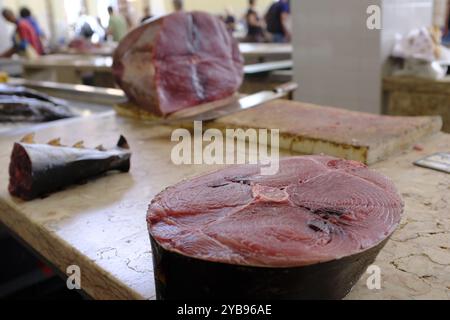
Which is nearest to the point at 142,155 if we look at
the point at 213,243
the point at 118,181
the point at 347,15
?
the point at 118,181

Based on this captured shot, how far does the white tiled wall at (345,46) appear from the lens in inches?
122

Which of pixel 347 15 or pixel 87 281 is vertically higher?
pixel 347 15

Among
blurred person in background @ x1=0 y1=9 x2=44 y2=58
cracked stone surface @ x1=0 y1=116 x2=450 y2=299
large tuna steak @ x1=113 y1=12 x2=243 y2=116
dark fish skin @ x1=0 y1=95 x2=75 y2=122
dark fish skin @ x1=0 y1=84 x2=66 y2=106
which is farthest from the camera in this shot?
blurred person in background @ x1=0 y1=9 x2=44 y2=58

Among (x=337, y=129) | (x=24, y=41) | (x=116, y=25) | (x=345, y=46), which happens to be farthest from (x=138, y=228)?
(x=116, y=25)

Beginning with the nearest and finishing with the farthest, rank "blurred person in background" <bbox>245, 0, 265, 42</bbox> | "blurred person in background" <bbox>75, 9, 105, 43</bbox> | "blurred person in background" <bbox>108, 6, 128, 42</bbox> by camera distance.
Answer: "blurred person in background" <bbox>245, 0, 265, 42</bbox> < "blurred person in background" <bbox>108, 6, 128, 42</bbox> < "blurred person in background" <bbox>75, 9, 105, 43</bbox>

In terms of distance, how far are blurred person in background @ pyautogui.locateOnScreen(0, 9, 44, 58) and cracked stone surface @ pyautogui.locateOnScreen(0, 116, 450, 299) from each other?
647cm

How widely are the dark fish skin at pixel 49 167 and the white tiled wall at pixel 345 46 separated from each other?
213 cm

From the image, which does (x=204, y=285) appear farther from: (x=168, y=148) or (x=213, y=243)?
(x=168, y=148)

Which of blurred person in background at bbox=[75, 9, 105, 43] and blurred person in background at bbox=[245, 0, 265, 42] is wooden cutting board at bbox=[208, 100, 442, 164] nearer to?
blurred person in background at bbox=[245, 0, 265, 42]

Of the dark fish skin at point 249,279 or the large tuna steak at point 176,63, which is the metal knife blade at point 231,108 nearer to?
the large tuna steak at point 176,63

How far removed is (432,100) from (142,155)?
202 centimetres

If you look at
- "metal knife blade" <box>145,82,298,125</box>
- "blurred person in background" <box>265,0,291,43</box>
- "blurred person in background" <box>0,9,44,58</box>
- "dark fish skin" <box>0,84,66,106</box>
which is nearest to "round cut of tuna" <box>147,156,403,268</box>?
"metal knife blade" <box>145,82,298,125</box>

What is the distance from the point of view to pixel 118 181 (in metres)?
1.58

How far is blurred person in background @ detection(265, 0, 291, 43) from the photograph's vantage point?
7.27m
